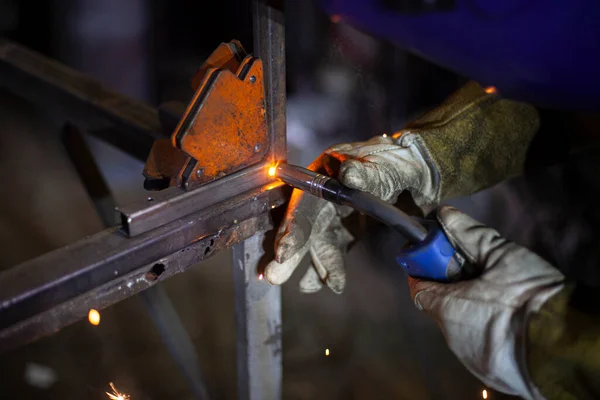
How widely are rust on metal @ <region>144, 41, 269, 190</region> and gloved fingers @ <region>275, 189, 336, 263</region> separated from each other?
117 mm

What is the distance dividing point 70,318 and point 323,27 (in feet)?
4.69

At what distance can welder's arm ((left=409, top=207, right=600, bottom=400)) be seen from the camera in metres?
0.88

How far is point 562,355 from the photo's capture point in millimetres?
879

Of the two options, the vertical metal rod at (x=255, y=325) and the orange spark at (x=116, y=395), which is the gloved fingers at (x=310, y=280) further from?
the orange spark at (x=116, y=395)

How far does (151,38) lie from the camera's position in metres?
3.08

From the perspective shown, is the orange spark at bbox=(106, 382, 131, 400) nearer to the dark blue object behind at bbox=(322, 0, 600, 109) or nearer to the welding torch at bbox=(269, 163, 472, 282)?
the welding torch at bbox=(269, 163, 472, 282)

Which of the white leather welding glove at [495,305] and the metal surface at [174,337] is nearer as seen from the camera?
the white leather welding glove at [495,305]

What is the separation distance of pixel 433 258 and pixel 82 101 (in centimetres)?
115

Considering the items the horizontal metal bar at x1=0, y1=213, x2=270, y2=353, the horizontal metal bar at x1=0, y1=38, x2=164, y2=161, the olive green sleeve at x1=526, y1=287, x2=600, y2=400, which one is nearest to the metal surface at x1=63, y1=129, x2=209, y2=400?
the horizontal metal bar at x1=0, y1=38, x2=164, y2=161

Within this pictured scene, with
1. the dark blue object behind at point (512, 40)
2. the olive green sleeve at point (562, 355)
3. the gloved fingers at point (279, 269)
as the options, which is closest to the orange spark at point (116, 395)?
the gloved fingers at point (279, 269)

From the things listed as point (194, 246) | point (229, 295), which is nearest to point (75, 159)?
point (229, 295)

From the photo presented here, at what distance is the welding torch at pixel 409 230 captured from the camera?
0.96 m

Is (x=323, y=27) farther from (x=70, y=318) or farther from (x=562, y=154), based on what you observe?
(x=70, y=318)

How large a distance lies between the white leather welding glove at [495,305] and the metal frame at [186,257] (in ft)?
1.12
